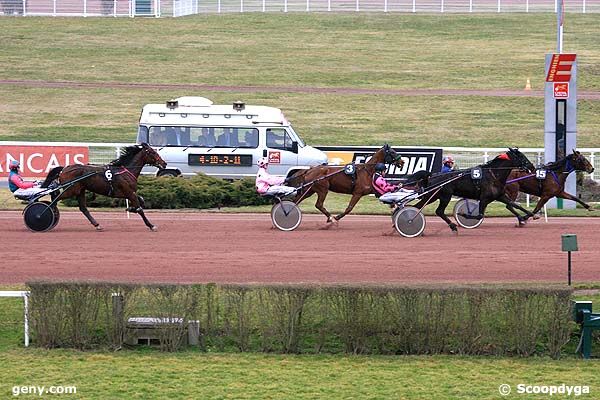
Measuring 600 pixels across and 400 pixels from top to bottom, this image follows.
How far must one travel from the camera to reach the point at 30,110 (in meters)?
39.3

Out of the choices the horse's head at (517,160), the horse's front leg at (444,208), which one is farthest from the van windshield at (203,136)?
the horse's head at (517,160)

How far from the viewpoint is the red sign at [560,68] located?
906 inches

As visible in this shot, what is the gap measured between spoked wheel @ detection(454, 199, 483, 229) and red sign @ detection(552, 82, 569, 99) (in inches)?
130

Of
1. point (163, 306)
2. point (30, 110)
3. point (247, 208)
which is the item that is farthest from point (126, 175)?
point (30, 110)

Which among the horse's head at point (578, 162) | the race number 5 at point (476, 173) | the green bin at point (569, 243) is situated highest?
the horse's head at point (578, 162)

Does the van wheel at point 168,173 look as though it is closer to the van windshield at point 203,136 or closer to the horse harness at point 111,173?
the van windshield at point 203,136

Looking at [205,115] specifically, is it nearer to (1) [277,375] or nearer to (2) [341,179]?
(2) [341,179]

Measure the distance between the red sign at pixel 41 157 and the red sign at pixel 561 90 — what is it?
9446 millimetres

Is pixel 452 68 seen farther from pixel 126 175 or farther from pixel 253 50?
pixel 126 175

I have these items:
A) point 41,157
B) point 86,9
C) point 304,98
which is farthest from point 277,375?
point 86,9

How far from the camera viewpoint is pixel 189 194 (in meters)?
24.0

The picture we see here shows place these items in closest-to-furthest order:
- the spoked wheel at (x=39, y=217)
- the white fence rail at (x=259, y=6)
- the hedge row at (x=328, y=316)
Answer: the hedge row at (x=328, y=316), the spoked wheel at (x=39, y=217), the white fence rail at (x=259, y=6)

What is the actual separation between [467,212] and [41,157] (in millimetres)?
9266

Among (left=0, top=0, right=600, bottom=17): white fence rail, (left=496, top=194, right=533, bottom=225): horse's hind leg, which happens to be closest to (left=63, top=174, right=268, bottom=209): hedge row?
(left=496, top=194, right=533, bottom=225): horse's hind leg
